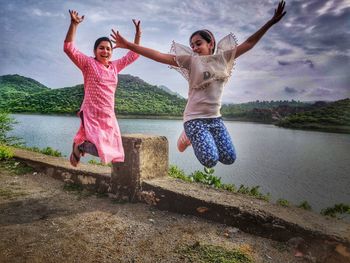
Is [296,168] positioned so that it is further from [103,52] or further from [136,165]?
[103,52]

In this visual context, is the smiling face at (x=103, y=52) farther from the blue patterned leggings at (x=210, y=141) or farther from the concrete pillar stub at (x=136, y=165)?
the blue patterned leggings at (x=210, y=141)

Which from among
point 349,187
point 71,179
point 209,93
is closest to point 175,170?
point 71,179

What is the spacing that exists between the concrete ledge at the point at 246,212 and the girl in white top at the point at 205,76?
0.54m

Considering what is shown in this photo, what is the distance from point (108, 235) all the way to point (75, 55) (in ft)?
6.84

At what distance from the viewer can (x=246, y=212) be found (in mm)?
3125

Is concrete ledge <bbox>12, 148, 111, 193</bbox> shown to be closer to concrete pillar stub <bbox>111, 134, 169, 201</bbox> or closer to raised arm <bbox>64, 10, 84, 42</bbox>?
concrete pillar stub <bbox>111, 134, 169, 201</bbox>

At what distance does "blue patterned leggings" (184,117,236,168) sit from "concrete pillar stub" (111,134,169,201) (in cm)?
100

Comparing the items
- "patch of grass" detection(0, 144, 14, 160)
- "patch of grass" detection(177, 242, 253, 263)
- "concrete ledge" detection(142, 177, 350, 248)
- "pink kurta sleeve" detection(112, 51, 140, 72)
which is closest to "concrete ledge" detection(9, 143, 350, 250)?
"concrete ledge" detection(142, 177, 350, 248)

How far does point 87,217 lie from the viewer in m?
3.55

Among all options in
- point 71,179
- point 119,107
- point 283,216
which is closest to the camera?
point 283,216

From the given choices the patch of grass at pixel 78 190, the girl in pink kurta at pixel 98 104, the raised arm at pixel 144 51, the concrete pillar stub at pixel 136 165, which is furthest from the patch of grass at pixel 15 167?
the raised arm at pixel 144 51

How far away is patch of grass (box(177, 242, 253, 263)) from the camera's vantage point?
8.48 feet

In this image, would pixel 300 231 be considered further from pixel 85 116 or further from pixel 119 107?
pixel 119 107

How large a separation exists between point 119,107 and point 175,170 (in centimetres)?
1690
